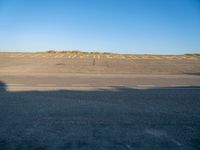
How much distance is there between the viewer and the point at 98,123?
17.5ft

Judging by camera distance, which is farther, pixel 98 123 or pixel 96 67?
pixel 96 67

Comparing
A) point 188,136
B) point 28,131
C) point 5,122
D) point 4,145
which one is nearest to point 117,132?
point 188,136

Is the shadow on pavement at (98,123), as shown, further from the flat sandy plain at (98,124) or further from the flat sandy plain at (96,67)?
the flat sandy plain at (96,67)

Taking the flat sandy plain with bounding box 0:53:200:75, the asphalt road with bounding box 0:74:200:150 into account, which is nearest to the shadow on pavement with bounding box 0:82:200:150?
the asphalt road with bounding box 0:74:200:150

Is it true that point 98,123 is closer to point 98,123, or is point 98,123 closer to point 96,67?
point 98,123

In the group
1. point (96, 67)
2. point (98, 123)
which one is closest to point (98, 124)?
point (98, 123)

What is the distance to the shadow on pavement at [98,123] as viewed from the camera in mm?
4191

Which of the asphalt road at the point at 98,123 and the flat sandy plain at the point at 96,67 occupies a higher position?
A: the asphalt road at the point at 98,123

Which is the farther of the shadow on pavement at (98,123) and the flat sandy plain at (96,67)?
the flat sandy plain at (96,67)

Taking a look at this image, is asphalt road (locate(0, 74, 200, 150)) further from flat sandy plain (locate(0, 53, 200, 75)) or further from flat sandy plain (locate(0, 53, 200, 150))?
flat sandy plain (locate(0, 53, 200, 75))

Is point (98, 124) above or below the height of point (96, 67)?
above

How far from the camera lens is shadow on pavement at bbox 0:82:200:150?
4.19m

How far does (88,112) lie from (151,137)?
7.06 feet

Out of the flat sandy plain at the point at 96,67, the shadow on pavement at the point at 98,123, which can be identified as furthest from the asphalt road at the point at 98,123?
the flat sandy plain at the point at 96,67
